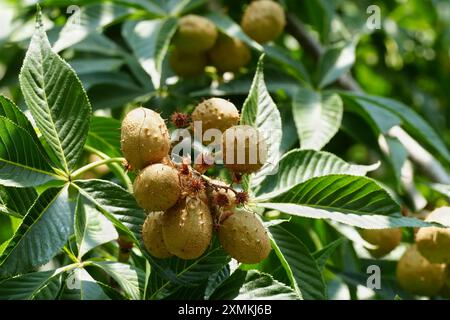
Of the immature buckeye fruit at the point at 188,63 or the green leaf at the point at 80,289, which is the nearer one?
the green leaf at the point at 80,289

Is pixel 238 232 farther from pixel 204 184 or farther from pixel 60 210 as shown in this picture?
pixel 60 210

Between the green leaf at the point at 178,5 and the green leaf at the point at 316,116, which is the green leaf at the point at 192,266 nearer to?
the green leaf at the point at 316,116

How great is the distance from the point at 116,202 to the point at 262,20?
3.16ft

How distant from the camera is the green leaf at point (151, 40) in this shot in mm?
1750

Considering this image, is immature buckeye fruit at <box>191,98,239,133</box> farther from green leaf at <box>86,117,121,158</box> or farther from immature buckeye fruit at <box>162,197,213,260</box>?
green leaf at <box>86,117,121,158</box>

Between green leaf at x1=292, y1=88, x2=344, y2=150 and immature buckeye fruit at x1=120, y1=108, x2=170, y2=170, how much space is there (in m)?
0.56

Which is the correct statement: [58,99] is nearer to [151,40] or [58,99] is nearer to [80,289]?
[80,289]

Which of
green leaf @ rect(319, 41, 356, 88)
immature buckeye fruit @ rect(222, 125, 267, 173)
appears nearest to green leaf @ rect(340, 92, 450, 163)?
green leaf @ rect(319, 41, 356, 88)

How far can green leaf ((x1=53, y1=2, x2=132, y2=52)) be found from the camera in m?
1.88

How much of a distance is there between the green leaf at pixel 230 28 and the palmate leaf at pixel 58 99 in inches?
27.2

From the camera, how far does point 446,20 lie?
286 cm

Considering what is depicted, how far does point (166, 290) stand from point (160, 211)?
0.22m

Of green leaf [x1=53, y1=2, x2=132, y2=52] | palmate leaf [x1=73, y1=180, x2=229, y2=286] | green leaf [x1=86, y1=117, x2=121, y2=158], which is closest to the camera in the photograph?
palmate leaf [x1=73, y1=180, x2=229, y2=286]

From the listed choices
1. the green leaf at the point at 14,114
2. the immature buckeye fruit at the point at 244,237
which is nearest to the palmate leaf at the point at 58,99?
the green leaf at the point at 14,114
